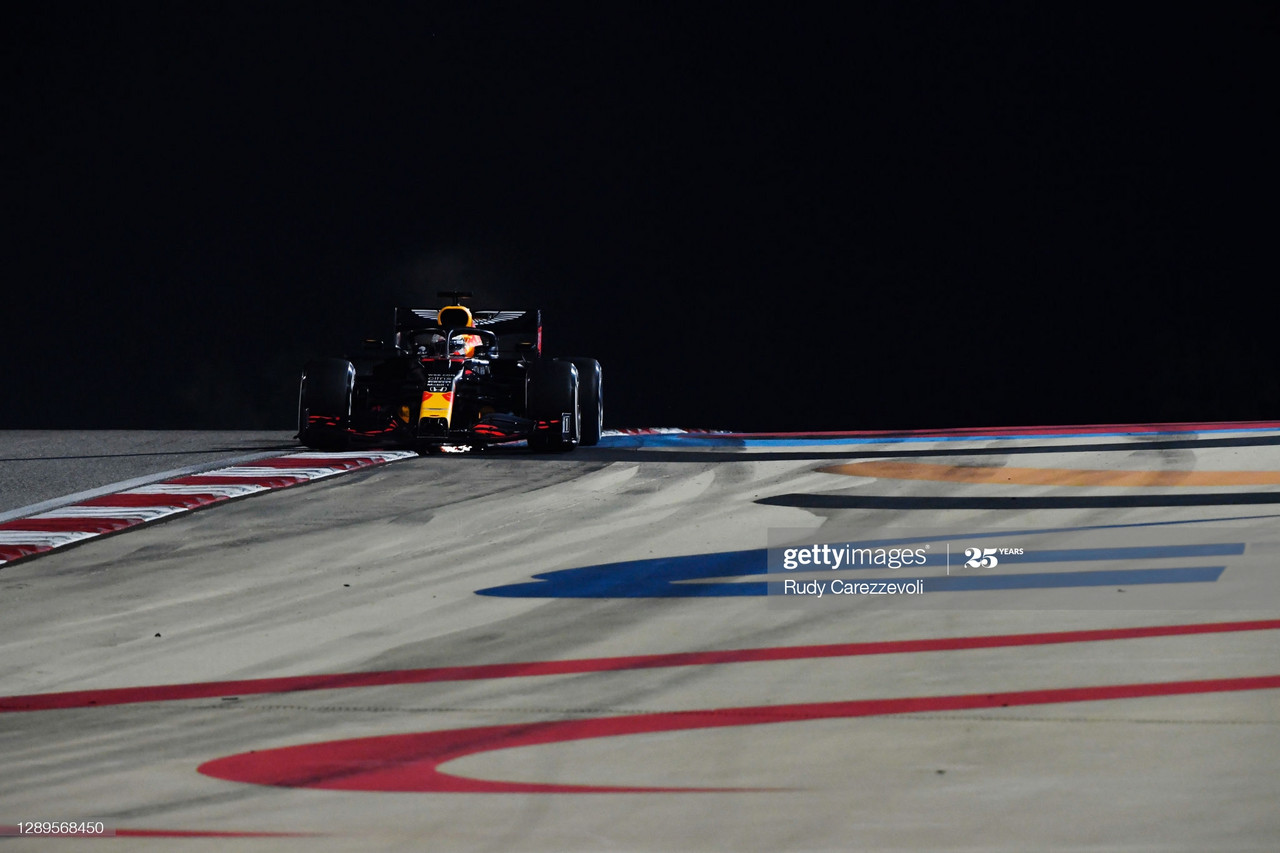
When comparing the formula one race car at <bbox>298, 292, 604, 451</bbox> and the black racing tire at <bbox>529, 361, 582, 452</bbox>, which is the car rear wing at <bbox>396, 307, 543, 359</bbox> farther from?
the black racing tire at <bbox>529, 361, 582, 452</bbox>

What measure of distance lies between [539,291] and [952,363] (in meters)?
3.43

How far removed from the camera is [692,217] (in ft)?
37.7

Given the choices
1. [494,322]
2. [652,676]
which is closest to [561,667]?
[652,676]

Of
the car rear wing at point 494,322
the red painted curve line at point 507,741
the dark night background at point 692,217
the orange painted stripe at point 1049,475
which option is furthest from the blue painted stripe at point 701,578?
the dark night background at point 692,217

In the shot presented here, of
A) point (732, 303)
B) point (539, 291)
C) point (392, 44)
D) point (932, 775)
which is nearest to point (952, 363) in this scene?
point (732, 303)

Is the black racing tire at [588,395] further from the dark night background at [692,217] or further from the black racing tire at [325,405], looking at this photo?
the dark night background at [692,217]

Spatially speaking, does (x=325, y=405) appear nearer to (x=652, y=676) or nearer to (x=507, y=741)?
(x=652, y=676)

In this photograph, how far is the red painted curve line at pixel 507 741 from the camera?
2295 mm

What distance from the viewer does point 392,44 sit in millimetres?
11578

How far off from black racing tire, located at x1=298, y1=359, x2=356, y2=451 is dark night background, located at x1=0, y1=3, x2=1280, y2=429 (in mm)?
3352

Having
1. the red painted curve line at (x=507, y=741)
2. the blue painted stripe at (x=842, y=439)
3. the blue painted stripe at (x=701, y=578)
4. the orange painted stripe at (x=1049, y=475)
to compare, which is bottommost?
the red painted curve line at (x=507, y=741)

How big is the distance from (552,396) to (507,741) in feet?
18.4

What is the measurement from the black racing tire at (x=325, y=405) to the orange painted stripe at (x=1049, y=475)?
283 centimetres

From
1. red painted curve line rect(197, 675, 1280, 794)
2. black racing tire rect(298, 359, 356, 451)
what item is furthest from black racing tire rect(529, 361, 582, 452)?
red painted curve line rect(197, 675, 1280, 794)
